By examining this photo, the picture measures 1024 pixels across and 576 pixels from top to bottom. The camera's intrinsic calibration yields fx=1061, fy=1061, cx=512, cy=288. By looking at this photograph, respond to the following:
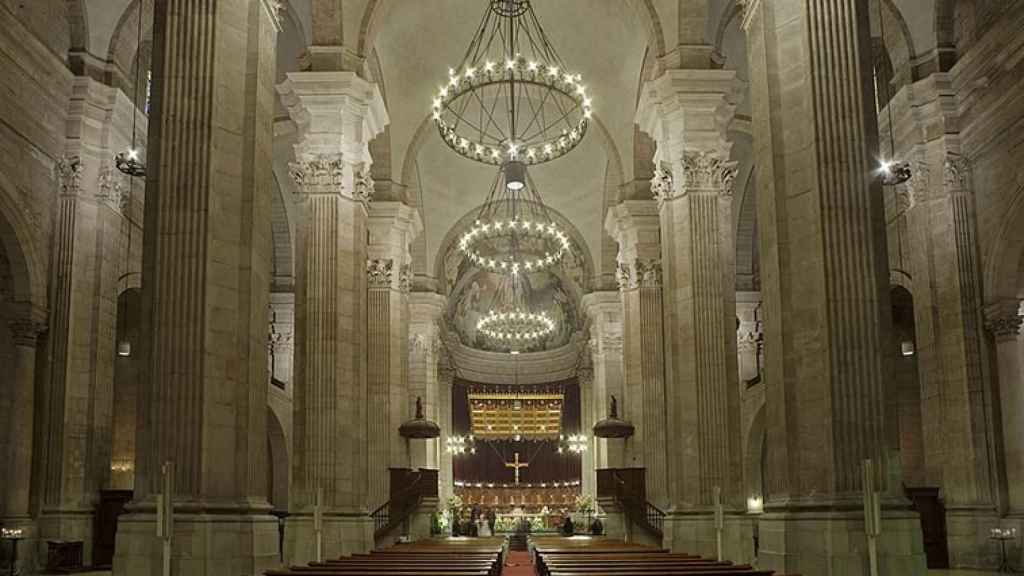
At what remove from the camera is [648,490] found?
22750 millimetres

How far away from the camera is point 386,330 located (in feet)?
77.0

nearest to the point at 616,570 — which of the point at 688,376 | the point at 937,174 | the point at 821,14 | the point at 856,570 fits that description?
the point at 856,570

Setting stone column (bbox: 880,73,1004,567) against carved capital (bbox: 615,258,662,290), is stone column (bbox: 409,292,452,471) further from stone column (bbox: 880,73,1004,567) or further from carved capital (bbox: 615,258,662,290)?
stone column (bbox: 880,73,1004,567)

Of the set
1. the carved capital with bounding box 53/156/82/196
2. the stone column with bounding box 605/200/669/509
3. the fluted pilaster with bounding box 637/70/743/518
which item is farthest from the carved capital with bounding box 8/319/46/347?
the stone column with bounding box 605/200/669/509

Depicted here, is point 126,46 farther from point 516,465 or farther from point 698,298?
point 516,465

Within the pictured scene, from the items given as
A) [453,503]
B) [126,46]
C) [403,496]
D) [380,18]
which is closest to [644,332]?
[403,496]

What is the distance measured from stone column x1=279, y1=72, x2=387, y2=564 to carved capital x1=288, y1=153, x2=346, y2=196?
0.02 m

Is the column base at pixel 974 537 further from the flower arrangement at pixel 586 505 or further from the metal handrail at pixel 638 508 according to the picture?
the flower arrangement at pixel 586 505

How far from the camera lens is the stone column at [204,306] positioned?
880 cm

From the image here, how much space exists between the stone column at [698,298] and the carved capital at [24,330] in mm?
10219

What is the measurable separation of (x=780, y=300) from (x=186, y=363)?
17.7 ft

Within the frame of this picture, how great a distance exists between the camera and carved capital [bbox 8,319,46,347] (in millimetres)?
16625

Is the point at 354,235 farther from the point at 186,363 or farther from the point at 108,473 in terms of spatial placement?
the point at 186,363

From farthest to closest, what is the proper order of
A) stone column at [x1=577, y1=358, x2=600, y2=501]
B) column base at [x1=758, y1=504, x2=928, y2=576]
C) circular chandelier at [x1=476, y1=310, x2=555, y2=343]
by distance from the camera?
1. stone column at [x1=577, y1=358, x2=600, y2=501]
2. circular chandelier at [x1=476, y1=310, x2=555, y2=343]
3. column base at [x1=758, y1=504, x2=928, y2=576]
